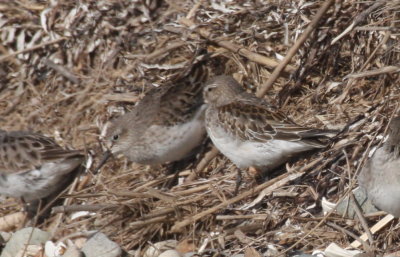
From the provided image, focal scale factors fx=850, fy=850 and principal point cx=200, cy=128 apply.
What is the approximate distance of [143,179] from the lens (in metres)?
7.84

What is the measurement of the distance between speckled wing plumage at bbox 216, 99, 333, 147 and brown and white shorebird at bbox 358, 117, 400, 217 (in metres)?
0.62

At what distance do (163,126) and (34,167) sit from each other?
1.21 metres

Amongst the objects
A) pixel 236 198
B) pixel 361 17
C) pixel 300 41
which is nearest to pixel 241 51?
pixel 300 41

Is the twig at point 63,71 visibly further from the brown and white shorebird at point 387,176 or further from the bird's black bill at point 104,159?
the brown and white shorebird at point 387,176

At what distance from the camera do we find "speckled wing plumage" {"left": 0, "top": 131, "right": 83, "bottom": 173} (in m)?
7.59

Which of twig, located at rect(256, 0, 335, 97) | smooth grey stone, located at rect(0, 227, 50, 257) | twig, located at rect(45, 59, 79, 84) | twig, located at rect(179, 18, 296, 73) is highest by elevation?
twig, located at rect(256, 0, 335, 97)

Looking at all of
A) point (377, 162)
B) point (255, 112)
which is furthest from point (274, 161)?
point (377, 162)

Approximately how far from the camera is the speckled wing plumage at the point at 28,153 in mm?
7590

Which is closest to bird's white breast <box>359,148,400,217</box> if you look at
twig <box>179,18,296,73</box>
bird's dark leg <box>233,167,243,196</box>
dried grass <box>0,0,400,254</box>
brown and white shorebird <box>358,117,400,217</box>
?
brown and white shorebird <box>358,117,400,217</box>

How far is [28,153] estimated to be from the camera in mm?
7629

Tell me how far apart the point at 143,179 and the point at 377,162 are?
2615mm

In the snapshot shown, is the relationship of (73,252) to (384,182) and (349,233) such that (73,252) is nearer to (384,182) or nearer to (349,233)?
(349,233)

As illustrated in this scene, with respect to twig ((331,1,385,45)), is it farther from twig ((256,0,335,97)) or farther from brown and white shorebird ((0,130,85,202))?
brown and white shorebird ((0,130,85,202))

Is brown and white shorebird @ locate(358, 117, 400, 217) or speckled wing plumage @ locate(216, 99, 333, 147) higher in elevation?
brown and white shorebird @ locate(358, 117, 400, 217)
